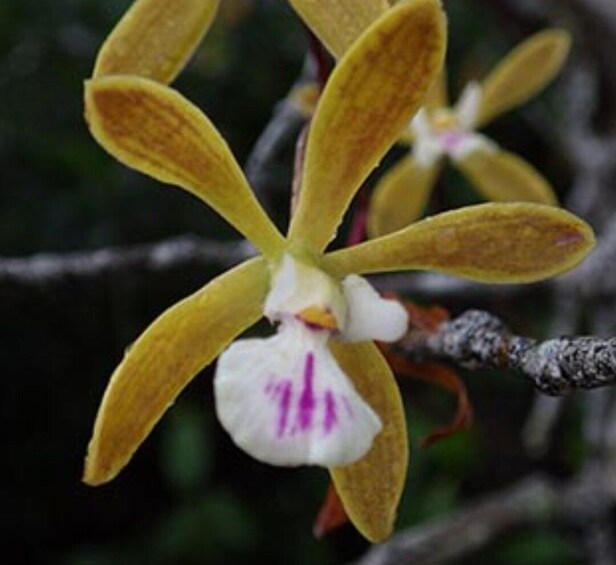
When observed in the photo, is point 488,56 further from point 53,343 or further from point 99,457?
point 99,457

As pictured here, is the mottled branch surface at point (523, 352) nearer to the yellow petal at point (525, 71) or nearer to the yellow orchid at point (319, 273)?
the yellow orchid at point (319, 273)

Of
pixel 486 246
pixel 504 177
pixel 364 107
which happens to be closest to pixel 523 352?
pixel 486 246

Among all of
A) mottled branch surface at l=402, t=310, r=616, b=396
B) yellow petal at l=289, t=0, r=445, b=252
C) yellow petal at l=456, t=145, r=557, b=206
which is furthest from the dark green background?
yellow petal at l=289, t=0, r=445, b=252

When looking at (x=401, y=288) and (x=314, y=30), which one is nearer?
(x=314, y=30)

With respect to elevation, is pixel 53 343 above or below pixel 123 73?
below

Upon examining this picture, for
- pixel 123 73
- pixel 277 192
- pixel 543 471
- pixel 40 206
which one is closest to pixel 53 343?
pixel 40 206

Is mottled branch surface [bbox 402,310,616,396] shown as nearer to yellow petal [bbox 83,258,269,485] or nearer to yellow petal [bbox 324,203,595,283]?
yellow petal [bbox 324,203,595,283]
